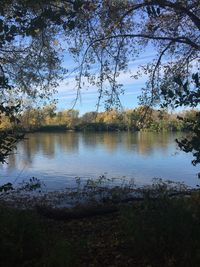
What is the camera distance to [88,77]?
1216 cm

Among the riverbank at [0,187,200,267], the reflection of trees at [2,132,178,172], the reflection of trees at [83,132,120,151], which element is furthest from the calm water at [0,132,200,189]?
the riverbank at [0,187,200,267]

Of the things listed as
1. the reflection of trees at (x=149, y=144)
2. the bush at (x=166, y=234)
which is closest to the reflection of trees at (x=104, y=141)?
the reflection of trees at (x=149, y=144)

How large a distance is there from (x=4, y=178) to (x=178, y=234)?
16.1 meters

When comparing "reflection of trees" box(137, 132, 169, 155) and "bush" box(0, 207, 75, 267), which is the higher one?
"bush" box(0, 207, 75, 267)

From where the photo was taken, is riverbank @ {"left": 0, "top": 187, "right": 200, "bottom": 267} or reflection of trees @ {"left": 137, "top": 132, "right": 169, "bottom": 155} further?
reflection of trees @ {"left": 137, "top": 132, "right": 169, "bottom": 155}

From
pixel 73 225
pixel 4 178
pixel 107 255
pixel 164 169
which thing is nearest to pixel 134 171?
pixel 164 169

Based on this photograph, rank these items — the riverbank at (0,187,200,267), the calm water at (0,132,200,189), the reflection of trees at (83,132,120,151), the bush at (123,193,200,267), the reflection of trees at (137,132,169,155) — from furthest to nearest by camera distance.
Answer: the reflection of trees at (83,132,120,151)
the reflection of trees at (137,132,169,155)
the calm water at (0,132,200,189)
the bush at (123,193,200,267)
the riverbank at (0,187,200,267)

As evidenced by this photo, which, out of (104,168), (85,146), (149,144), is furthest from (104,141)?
(104,168)

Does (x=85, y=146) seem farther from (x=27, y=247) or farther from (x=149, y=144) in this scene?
(x=27, y=247)

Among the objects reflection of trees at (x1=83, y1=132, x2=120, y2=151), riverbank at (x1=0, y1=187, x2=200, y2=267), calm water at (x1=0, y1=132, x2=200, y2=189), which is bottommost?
calm water at (x1=0, y1=132, x2=200, y2=189)

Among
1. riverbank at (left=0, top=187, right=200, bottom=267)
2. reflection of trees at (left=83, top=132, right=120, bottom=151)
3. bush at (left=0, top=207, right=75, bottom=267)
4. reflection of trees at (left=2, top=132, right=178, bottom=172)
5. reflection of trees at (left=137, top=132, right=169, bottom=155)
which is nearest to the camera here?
bush at (left=0, top=207, right=75, bottom=267)

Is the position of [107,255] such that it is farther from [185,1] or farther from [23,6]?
Result: [185,1]

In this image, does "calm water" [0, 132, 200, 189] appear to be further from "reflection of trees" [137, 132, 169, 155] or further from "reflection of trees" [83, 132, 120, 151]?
"reflection of trees" [83, 132, 120, 151]

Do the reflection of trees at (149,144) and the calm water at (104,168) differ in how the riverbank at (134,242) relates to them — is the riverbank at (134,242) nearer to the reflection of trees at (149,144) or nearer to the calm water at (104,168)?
the calm water at (104,168)
